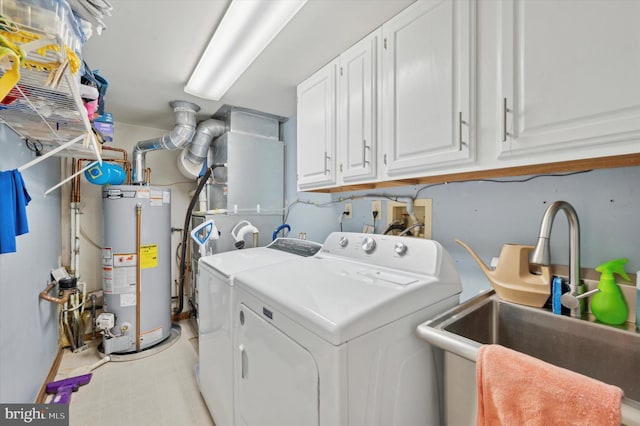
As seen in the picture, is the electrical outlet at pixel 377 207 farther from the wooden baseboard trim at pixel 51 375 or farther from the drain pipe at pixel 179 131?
the wooden baseboard trim at pixel 51 375

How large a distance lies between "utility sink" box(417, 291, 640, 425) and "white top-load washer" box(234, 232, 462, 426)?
11 cm

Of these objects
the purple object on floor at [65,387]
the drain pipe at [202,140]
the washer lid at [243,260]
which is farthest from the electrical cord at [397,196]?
the purple object on floor at [65,387]

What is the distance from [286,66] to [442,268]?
5.67ft

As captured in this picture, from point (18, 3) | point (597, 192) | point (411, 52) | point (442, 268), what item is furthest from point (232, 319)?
point (597, 192)

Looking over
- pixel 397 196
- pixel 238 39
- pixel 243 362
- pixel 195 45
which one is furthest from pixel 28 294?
pixel 397 196

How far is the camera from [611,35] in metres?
0.74

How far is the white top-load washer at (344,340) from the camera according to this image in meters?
0.81

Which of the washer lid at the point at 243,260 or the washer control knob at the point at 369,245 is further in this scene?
the washer lid at the point at 243,260

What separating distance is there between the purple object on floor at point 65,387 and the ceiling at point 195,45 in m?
2.53

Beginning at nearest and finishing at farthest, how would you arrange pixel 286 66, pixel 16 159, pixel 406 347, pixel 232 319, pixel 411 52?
1. pixel 406 347
2. pixel 411 52
3. pixel 232 319
4. pixel 16 159
5. pixel 286 66

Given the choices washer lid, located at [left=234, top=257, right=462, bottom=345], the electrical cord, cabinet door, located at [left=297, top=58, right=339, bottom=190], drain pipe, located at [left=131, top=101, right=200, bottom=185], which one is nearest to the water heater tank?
drain pipe, located at [left=131, top=101, right=200, bottom=185]

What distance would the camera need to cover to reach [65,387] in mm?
2057

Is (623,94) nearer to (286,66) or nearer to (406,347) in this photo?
(406,347)

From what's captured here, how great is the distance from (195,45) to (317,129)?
967 millimetres
